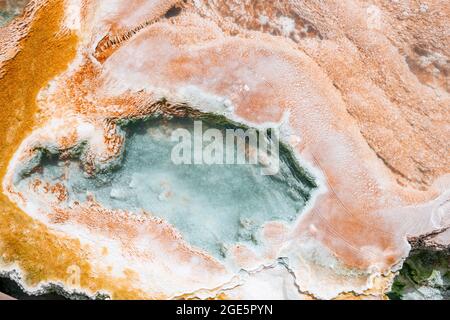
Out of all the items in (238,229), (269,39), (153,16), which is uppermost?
(153,16)

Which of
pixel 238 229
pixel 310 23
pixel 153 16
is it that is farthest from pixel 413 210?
pixel 153 16

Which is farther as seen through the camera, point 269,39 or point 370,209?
point 269,39

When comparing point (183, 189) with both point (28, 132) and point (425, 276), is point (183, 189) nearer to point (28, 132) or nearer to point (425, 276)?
point (28, 132)

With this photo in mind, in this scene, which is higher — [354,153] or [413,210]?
[354,153]


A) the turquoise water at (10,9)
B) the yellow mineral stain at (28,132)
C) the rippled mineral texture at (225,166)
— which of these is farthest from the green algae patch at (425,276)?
the turquoise water at (10,9)

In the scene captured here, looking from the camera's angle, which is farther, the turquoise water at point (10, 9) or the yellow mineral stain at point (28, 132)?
the turquoise water at point (10, 9)

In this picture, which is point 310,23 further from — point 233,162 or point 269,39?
point 233,162

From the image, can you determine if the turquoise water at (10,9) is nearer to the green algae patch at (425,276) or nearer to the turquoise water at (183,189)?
the turquoise water at (183,189)
